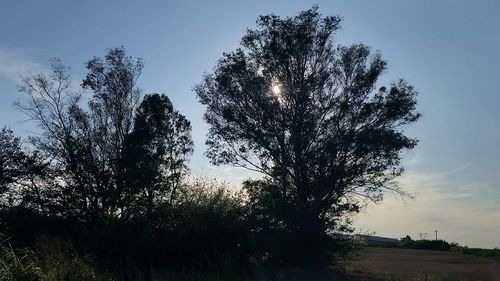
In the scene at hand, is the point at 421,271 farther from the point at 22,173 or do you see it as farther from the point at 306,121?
the point at 22,173

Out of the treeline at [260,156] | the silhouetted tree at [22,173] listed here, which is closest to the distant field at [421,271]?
the treeline at [260,156]

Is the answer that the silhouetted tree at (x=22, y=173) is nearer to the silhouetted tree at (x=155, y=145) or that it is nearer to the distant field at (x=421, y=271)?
the silhouetted tree at (x=155, y=145)

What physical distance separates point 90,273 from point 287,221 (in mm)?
19962

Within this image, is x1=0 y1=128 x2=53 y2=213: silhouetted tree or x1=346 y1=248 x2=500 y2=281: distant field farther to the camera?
x1=0 y1=128 x2=53 y2=213: silhouetted tree

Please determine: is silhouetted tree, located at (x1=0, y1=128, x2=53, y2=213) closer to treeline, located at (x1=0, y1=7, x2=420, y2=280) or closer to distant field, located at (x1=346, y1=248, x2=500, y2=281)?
treeline, located at (x1=0, y1=7, x2=420, y2=280)

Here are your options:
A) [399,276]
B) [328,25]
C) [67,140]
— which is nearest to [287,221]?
[399,276]

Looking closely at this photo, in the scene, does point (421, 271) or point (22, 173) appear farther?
point (22, 173)

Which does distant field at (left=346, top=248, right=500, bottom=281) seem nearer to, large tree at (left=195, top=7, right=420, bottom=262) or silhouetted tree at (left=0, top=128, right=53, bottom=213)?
large tree at (left=195, top=7, right=420, bottom=262)

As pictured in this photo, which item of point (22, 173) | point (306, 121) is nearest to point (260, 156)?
point (306, 121)

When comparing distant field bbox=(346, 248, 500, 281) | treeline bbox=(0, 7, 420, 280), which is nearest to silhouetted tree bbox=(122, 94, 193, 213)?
treeline bbox=(0, 7, 420, 280)

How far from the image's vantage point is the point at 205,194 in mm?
25953

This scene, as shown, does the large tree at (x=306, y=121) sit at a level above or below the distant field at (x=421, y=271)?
above

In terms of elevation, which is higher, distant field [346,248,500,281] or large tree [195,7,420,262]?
large tree [195,7,420,262]

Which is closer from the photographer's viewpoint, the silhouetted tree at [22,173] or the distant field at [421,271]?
the distant field at [421,271]
